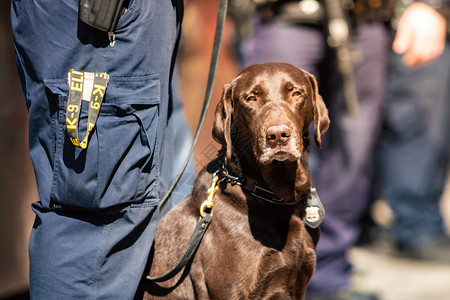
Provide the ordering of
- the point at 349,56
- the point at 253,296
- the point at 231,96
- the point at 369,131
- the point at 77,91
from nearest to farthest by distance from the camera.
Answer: the point at 77,91
the point at 253,296
the point at 231,96
the point at 349,56
the point at 369,131

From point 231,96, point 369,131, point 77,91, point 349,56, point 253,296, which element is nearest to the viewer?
point 77,91

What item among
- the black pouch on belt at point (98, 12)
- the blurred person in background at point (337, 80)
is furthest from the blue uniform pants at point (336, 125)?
the black pouch on belt at point (98, 12)

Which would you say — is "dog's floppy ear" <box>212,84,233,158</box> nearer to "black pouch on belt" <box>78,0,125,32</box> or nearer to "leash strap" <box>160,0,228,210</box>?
"leash strap" <box>160,0,228,210</box>

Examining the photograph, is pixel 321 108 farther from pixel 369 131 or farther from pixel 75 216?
pixel 369 131

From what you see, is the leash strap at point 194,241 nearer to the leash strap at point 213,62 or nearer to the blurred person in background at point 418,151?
the leash strap at point 213,62

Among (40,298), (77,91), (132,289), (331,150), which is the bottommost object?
(40,298)

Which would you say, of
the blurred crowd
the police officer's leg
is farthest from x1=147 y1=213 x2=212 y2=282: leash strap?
the police officer's leg

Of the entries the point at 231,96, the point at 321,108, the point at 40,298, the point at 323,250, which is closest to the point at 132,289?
the point at 40,298

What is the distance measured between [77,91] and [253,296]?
106 cm

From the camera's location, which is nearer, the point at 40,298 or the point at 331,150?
the point at 40,298

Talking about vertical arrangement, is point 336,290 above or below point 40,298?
above

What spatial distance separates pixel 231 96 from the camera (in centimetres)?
263

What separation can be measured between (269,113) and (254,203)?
0.38 meters

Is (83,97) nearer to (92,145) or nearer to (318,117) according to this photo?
(92,145)
